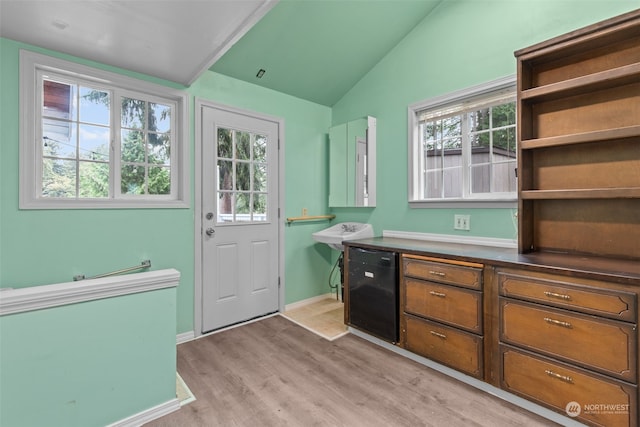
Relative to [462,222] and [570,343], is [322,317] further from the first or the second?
[570,343]

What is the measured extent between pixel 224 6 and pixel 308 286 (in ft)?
9.45

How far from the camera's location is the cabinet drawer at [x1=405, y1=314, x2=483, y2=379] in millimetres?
1910

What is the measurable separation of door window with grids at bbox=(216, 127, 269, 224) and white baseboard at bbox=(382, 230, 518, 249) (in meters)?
1.42

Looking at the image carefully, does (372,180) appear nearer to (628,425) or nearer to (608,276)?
(608,276)

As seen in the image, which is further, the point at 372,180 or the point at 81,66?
the point at 372,180

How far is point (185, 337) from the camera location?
2654 mm

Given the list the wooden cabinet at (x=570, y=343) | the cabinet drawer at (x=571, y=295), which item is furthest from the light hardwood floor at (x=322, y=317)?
the cabinet drawer at (x=571, y=295)

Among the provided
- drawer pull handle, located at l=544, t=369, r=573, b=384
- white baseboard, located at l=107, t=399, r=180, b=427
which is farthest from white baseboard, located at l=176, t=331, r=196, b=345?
drawer pull handle, located at l=544, t=369, r=573, b=384

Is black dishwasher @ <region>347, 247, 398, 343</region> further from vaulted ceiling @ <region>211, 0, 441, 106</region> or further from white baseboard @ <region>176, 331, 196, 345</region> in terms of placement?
vaulted ceiling @ <region>211, 0, 441, 106</region>

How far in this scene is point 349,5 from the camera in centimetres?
255

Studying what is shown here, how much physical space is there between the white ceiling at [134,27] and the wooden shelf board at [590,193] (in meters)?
1.96

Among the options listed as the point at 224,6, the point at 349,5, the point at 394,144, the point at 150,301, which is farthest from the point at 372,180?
the point at 150,301

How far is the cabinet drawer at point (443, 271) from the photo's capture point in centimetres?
191

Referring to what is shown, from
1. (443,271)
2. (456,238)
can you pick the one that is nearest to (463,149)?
(456,238)
